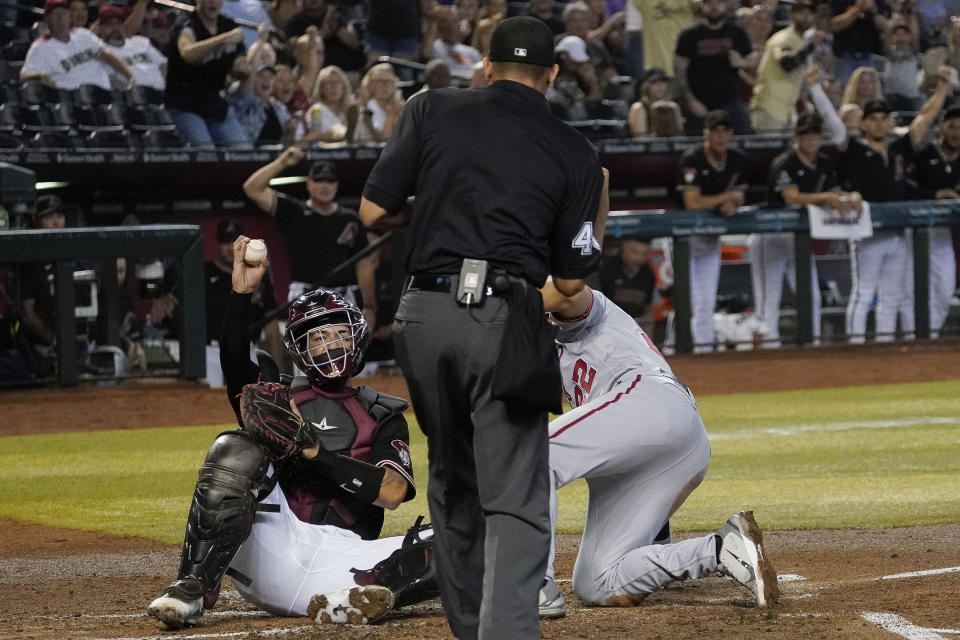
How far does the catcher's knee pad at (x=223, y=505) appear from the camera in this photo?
4.20 m

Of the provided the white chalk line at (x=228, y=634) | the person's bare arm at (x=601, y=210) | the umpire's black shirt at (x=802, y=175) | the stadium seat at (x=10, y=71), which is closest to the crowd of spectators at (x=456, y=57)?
the stadium seat at (x=10, y=71)

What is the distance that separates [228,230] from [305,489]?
25.7 feet

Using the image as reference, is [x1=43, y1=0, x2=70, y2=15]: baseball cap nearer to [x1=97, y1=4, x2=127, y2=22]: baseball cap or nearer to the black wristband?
[x1=97, y1=4, x2=127, y2=22]: baseball cap

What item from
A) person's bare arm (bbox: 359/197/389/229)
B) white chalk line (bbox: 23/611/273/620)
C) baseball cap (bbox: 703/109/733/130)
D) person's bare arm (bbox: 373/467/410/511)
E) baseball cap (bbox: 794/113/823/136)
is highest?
person's bare arm (bbox: 359/197/389/229)

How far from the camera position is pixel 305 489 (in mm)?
4664

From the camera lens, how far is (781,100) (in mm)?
15008

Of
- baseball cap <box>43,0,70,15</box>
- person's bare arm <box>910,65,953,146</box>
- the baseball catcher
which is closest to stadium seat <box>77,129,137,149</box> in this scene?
baseball cap <box>43,0,70,15</box>

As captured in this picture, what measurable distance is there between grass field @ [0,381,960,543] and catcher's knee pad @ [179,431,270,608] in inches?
93.6

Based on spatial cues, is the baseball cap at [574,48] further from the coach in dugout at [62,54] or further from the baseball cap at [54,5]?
the baseball cap at [54,5]

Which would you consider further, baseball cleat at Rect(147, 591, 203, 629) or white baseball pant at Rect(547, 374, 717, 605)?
white baseball pant at Rect(547, 374, 717, 605)

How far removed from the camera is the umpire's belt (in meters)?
3.54

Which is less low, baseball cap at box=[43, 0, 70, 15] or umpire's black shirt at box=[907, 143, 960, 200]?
baseball cap at box=[43, 0, 70, 15]

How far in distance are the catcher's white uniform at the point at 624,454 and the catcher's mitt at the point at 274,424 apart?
30.6 inches

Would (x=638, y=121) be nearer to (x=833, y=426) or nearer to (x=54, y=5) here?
(x=833, y=426)
